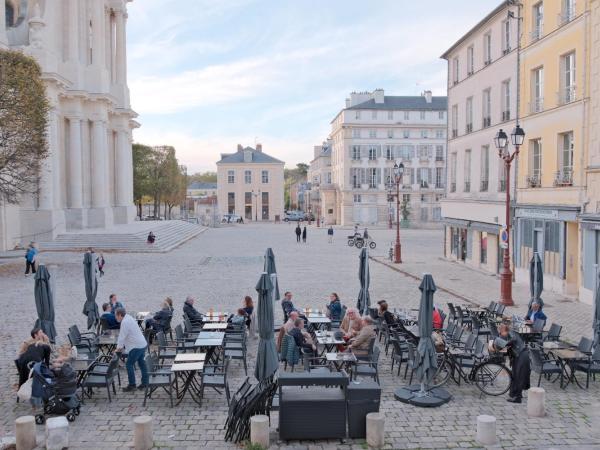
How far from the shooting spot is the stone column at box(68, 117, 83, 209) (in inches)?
1772

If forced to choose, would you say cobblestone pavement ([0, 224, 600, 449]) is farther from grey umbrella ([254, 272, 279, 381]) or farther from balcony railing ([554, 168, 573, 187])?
balcony railing ([554, 168, 573, 187])

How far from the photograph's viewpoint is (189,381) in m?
10.5

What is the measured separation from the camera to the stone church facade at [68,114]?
39.8 metres

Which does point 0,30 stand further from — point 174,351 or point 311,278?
point 174,351

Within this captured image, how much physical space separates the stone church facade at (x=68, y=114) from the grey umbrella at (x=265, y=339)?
30.3 m

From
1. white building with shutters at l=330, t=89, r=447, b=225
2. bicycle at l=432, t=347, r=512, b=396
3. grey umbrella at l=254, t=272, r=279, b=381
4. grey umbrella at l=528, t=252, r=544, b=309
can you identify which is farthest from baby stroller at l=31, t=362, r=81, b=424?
white building with shutters at l=330, t=89, r=447, b=225

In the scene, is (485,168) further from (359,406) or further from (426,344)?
(359,406)

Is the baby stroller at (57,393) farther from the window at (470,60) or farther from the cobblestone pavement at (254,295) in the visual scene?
the window at (470,60)

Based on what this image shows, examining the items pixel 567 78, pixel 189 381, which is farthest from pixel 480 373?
pixel 567 78

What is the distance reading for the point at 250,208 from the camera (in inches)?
4060

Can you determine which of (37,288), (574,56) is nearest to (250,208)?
(574,56)

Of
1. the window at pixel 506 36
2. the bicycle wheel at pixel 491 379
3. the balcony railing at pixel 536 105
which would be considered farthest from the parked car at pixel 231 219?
the bicycle wheel at pixel 491 379

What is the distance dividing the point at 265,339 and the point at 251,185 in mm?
91625

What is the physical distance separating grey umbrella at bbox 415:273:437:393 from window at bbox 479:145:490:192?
19.6 m
